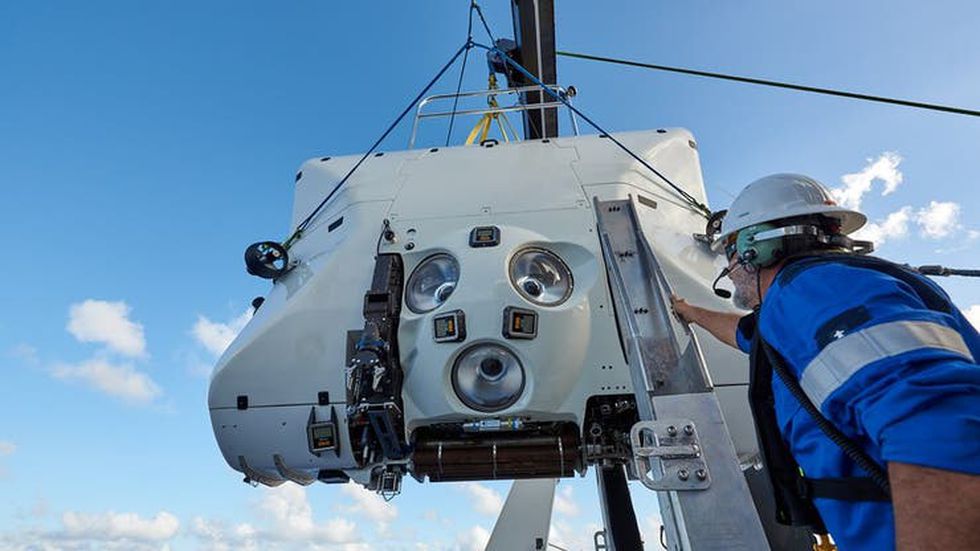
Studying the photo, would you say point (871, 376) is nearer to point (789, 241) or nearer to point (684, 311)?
point (789, 241)

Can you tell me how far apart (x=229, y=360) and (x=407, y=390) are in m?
0.83

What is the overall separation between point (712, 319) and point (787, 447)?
741mm

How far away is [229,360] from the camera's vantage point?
2.38m

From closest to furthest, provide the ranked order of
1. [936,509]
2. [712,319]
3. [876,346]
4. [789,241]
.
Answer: [936,509]
[876,346]
[789,241]
[712,319]

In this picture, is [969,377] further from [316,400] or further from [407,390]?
[316,400]

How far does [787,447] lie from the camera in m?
1.35

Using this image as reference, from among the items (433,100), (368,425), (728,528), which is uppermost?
(433,100)

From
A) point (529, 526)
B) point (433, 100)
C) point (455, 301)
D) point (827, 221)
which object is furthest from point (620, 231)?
point (529, 526)

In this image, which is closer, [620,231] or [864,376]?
[864,376]

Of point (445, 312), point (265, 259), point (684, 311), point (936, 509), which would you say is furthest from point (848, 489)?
point (265, 259)

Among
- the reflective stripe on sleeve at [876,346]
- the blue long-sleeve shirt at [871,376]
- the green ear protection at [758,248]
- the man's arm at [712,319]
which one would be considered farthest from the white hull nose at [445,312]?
the reflective stripe on sleeve at [876,346]

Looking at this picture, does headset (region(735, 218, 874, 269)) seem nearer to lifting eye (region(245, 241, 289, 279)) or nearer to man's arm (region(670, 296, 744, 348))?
man's arm (region(670, 296, 744, 348))

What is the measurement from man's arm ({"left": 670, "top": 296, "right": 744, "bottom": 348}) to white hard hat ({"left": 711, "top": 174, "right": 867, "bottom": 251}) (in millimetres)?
625

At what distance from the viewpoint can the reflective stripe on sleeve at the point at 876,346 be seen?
2.67 feet
